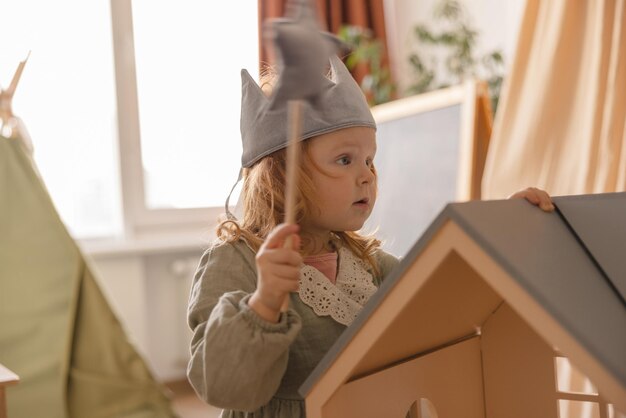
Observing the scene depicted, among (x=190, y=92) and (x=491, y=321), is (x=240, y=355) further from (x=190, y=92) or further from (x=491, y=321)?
(x=190, y=92)

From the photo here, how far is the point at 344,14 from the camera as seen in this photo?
3418mm

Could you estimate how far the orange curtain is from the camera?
3170mm

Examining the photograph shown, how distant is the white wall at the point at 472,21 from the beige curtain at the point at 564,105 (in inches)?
32.2

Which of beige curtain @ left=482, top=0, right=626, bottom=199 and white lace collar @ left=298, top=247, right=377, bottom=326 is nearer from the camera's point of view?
white lace collar @ left=298, top=247, right=377, bottom=326

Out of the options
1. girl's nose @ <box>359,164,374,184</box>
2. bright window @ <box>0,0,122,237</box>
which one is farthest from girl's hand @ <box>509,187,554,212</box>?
bright window @ <box>0,0,122,237</box>

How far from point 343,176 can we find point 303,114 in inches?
4.2

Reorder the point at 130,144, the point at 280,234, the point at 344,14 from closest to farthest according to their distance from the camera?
the point at 280,234 → the point at 130,144 → the point at 344,14

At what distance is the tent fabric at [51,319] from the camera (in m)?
2.02

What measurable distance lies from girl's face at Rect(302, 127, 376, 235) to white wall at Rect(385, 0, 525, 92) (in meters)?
1.92

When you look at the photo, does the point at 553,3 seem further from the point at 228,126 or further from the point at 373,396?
the point at 228,126

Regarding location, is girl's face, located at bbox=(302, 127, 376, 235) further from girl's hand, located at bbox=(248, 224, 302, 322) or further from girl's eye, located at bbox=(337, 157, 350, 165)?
girl's hand, located at bbox=(248, 224, 302, 322)

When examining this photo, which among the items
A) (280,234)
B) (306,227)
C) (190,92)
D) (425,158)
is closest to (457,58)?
(425,158)

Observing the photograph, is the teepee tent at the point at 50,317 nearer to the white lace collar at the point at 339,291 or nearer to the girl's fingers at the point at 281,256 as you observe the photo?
the white lace collar at the point at 339,291

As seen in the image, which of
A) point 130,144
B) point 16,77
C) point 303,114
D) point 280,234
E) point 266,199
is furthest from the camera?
point 130,144
